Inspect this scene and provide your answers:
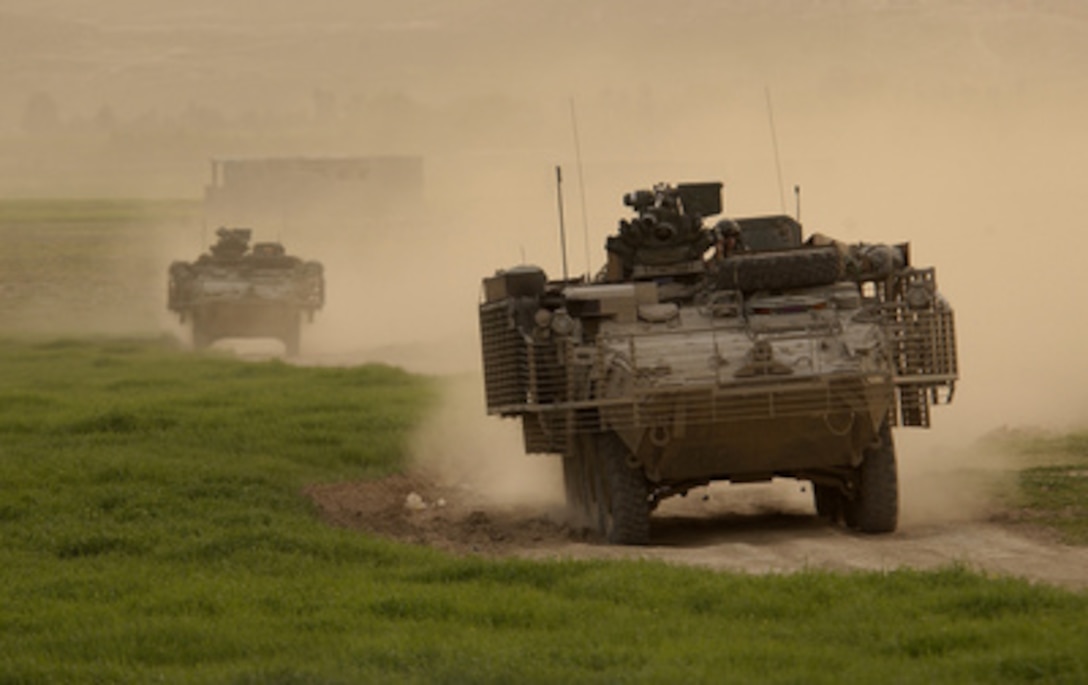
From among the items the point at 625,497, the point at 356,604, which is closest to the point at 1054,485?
the point at 625,497

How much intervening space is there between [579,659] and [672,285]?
24.1 ft

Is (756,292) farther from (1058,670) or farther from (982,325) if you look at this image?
(982,325)

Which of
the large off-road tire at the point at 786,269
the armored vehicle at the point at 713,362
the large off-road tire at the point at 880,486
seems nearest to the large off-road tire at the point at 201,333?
the armored vehicle at the point at 713,362

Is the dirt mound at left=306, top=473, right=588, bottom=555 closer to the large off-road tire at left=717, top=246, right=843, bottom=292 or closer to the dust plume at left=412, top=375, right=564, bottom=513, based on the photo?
the dust plume at left=412, top=375, right=564, bottom=513

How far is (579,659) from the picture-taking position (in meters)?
10.0

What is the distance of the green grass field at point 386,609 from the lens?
9.82 m

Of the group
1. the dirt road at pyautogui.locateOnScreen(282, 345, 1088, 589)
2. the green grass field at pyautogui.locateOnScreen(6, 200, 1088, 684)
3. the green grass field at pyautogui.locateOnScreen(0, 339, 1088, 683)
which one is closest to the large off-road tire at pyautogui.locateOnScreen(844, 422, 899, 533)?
the dirt road at pyautogui.locateOnScreen(282, 345, 1088, 589)

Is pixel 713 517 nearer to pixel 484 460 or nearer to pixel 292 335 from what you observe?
pixel 484 460

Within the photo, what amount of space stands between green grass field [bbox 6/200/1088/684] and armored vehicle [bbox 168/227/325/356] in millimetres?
16316

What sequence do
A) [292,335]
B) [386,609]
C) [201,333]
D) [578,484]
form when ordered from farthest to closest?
[292,335], [201,333], [578,484], [386,609]

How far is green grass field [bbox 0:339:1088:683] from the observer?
387 inches

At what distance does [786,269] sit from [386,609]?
562 cm

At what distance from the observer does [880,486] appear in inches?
610

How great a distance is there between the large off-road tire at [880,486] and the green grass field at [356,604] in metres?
1.97
